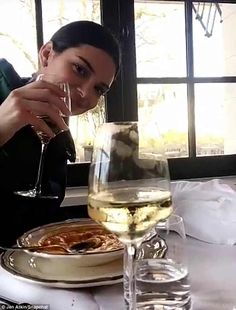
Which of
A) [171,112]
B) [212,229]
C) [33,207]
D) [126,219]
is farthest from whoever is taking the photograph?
[171,112]

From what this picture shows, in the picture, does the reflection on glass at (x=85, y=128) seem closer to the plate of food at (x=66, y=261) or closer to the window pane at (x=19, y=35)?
the window pane at (x=19, y=35)

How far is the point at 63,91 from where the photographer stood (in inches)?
30.8

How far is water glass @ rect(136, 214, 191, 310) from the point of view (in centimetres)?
47

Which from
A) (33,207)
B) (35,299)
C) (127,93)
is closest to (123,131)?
(35,299)

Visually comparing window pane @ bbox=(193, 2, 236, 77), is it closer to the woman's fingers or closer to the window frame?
the window frame

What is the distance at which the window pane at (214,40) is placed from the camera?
181 centimetres

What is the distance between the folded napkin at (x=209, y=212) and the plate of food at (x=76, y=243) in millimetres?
185

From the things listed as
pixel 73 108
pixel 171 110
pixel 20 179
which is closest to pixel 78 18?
pixel 171 110

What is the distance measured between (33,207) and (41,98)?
477mm

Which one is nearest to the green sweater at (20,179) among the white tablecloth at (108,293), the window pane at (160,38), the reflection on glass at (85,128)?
the reflection on glass at (85,128)

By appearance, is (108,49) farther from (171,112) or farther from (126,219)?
(126,219)

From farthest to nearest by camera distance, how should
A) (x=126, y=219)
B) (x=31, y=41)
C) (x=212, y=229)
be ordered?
(x=31, y=41) → (x=212, y=229) → (x=126, y=219)

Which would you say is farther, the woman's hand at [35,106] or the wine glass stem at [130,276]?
the woman's hand at [35,106]

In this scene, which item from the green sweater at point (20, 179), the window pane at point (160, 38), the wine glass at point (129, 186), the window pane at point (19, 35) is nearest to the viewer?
the wine glass at point (129, 186)
